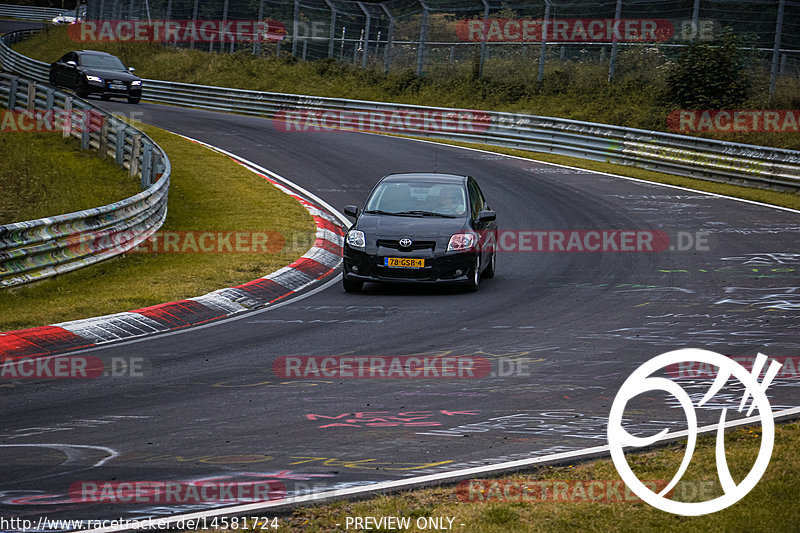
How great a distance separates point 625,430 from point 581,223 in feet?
40.0

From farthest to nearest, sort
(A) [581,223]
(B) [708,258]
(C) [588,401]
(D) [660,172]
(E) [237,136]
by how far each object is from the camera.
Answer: (E) [237,136] → (D) [660,172] → (A) [581,223] → (B) [708,258] → (C) [588,401]

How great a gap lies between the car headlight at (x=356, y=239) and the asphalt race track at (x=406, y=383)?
69 centimetres

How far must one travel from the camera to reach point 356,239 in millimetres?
13016

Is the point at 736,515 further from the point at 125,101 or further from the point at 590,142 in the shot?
the point at 125,101

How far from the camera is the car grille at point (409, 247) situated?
1280 centimetres

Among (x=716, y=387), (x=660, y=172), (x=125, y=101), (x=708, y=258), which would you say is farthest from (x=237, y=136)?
(x=716, y=387)

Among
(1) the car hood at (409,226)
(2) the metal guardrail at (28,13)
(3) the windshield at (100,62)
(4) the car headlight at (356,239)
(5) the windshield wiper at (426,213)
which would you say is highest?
(2) the metal guardrail at (28,13)

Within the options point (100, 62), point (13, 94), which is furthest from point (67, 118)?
point (100, 62)

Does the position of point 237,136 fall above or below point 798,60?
below

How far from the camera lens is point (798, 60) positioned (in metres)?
27.5

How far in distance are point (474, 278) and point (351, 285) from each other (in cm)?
171

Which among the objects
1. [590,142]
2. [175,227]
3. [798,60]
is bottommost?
[175,227]

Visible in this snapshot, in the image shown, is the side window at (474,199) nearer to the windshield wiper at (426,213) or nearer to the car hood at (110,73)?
the windshield wiper at (426,213)

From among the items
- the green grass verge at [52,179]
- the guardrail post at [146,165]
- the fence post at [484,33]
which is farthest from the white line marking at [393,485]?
the fence post at [484,33]
